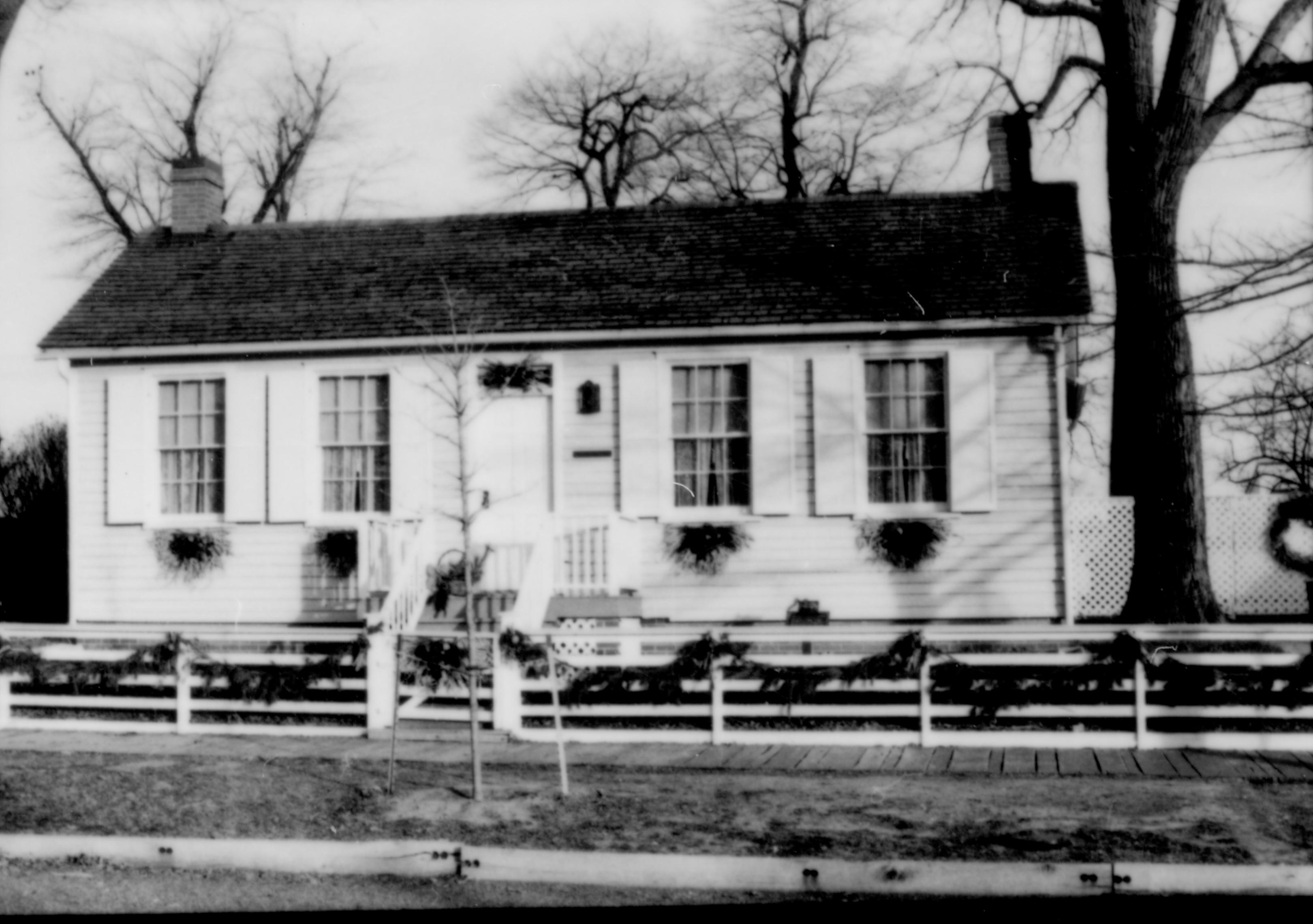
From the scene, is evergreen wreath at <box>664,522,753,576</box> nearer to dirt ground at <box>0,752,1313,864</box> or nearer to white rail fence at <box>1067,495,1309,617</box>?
white rail fence at <box>1067,495,1309,617</box>

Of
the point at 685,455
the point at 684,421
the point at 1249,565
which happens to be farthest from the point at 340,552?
the point at 1249,565

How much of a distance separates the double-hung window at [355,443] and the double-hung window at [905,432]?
5416 mm

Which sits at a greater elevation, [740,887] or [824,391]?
[824,391]

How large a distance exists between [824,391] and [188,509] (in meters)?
7.42

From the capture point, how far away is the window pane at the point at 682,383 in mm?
15945

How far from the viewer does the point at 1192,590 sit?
47.5 feet

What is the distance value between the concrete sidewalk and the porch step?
0.07 m

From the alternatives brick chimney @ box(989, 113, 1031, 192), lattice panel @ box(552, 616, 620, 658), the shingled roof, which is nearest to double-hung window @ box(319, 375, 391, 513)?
the shingled roof

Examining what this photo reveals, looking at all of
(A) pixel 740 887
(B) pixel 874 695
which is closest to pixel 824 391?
(B) pixel 874 695

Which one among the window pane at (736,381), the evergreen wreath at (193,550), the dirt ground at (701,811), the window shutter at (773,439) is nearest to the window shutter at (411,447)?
the evergreen wreath at (193,550)

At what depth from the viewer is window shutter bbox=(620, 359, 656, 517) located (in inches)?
621

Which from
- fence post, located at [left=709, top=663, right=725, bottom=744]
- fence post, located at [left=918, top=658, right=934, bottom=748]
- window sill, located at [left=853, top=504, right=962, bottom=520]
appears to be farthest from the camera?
window sill, located at [left=853, top=504, right=962, bottom=520]

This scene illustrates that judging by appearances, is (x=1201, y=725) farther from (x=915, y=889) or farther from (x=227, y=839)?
(x=227, y=839)

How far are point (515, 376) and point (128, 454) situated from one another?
15.2 feet
